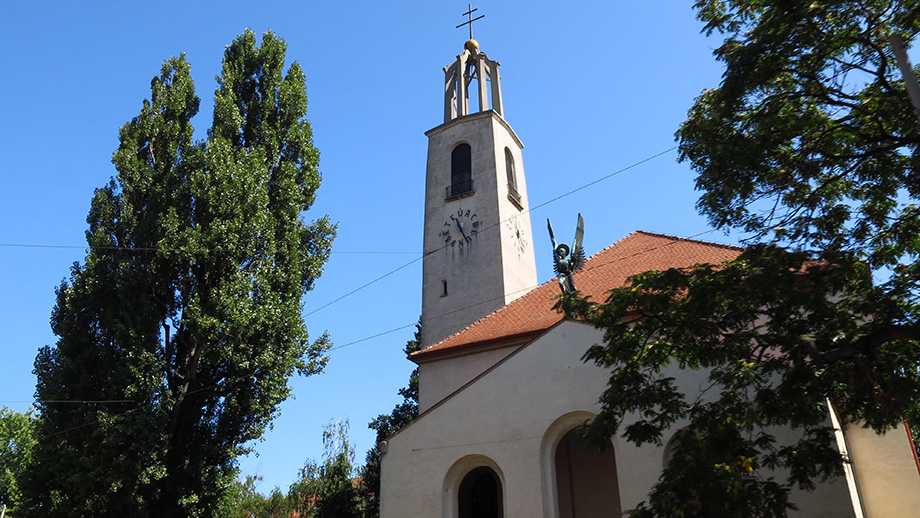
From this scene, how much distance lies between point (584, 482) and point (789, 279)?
8695mm

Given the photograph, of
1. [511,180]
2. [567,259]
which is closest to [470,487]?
[567,259]

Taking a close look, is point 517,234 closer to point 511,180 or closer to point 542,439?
point 511,180

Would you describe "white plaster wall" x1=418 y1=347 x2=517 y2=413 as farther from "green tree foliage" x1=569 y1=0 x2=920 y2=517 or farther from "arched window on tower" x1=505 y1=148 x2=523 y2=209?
"arched window on tower" x1=505 y1=148 x2=523 y2=209

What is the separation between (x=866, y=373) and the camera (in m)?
7.79

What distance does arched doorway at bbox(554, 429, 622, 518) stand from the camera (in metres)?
14.8

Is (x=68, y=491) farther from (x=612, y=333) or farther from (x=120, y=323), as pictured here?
(x=612, y=333)

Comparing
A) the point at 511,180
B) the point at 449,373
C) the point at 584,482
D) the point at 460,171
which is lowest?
the point at 584,482

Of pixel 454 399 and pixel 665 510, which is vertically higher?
pixel 454 399

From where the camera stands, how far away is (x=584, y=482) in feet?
49.8

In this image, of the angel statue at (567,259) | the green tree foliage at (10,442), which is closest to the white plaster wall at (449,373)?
the angel statue at (567,259)

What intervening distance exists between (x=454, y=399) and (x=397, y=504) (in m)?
2.45

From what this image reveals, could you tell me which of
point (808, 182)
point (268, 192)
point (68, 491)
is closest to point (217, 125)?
point (268, 192)

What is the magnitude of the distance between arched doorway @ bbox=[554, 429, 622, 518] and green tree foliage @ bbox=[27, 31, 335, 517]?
6422mm

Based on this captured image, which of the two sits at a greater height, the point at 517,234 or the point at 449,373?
the point at 517,234
